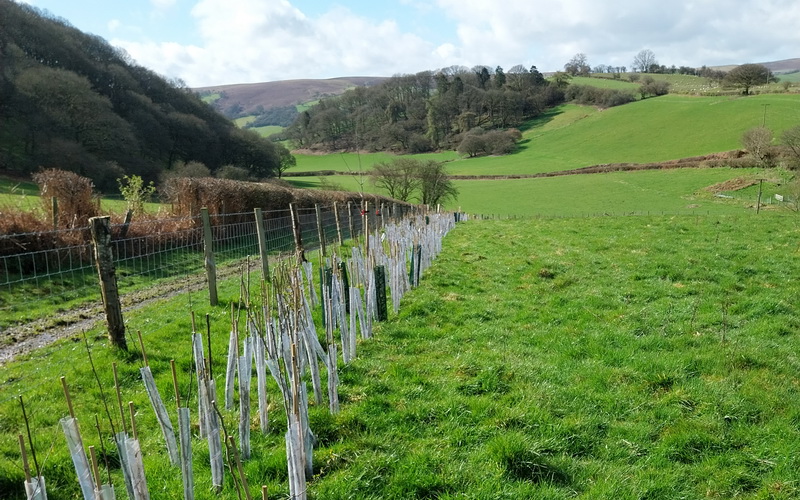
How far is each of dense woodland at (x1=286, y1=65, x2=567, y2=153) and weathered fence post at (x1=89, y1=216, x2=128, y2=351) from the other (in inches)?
2768

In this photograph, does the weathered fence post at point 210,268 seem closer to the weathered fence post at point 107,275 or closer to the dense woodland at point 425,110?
the weathered fence post at point 107,275

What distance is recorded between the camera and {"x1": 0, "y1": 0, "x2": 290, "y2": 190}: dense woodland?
127 ft

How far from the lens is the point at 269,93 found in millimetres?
172000

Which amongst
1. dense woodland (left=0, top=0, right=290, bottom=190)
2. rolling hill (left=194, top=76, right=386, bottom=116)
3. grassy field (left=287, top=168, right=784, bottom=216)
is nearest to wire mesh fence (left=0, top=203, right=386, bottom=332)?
grassy field (left=287, top=168, right=784, bottom=216)

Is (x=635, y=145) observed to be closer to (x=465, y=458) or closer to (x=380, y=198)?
(x=380, y=198)

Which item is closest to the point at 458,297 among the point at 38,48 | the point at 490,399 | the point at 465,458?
the point at 490,399

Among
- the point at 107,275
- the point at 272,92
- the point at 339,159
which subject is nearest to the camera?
the point at 107,275

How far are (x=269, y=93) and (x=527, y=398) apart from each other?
18281cm

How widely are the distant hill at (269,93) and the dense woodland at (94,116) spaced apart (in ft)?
280

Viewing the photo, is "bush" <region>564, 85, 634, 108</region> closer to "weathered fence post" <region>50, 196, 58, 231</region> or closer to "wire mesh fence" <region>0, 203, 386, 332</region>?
"wire mesh fence" <region>0, 203, 386, 332</region>

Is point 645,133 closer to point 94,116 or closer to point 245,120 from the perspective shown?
point 94,116

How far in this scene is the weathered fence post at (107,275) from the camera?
19.1 ft

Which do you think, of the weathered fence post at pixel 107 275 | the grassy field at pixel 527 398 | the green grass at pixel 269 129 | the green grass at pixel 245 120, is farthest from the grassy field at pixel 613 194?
the green grass at pixel 245 120

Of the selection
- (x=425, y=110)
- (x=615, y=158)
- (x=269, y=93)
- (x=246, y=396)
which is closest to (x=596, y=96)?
(x=425, y=110)
